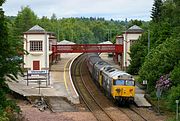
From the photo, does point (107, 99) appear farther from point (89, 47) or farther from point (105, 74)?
point (89, 47)

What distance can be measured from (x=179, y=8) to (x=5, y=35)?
2385 centimetres

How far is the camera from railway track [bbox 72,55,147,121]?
114 ft

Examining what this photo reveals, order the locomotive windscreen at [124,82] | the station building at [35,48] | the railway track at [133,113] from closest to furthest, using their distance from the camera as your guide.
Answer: the railway track at [133,113] → the locomotive windscreen at [124,82] → the station building at [35,48]

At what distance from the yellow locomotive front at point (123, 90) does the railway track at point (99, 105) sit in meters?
0.94

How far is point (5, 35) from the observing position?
2652 centimetres

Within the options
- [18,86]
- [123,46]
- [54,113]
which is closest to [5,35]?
[54,113]

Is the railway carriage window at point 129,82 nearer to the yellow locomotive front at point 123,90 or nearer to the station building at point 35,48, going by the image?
the yellow locomotive front at point 123,90

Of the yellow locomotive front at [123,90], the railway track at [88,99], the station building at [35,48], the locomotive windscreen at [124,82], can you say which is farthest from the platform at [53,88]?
the station building at [35,48]

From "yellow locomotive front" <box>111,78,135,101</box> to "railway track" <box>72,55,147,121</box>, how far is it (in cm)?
94

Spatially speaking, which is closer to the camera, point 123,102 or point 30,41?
point 123,102

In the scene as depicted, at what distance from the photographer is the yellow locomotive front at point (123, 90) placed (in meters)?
39.2

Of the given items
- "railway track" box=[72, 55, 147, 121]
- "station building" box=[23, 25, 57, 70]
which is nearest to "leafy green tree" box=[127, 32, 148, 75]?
"railway track" box=[72, 55, 147, 121]

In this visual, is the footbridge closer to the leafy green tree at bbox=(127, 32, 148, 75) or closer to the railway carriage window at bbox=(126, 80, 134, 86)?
the leafy green tree at bbox=(127, 32, 148, 75)

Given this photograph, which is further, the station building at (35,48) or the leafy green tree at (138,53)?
the station building at (35,48)
